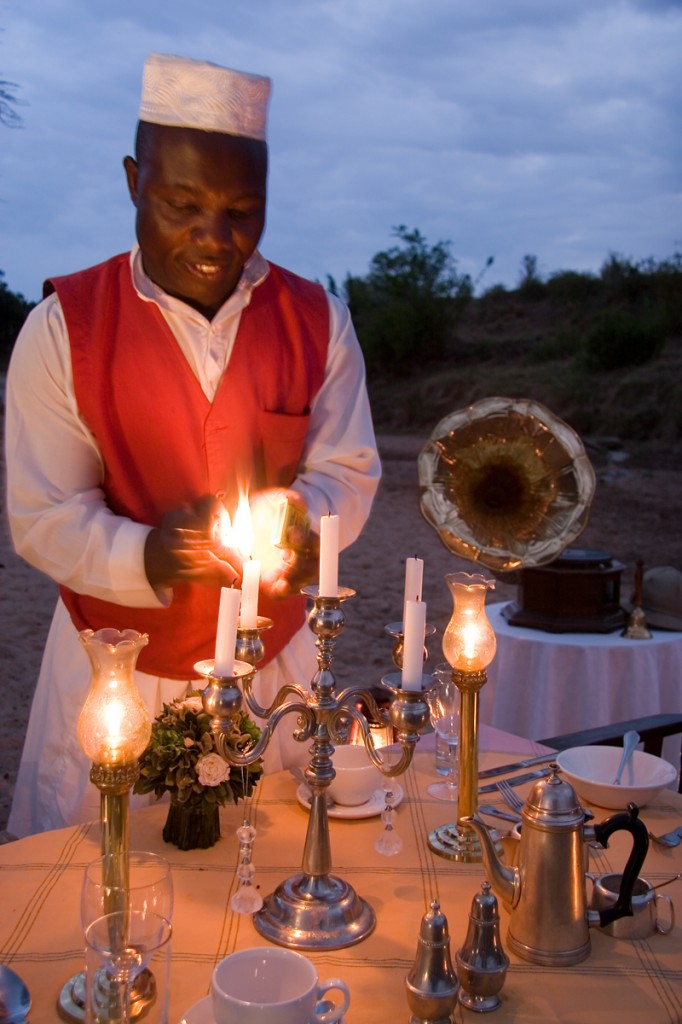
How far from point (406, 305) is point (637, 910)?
89.7ft

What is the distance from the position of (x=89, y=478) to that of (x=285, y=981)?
125cm

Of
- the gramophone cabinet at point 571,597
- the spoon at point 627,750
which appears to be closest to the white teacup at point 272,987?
the spoon at point 627,750

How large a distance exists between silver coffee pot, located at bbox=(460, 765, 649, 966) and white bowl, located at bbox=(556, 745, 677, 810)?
48cm

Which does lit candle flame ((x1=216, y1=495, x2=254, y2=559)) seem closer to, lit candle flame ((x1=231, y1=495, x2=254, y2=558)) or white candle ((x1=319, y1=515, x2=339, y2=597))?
Answer: lit candle flame ((x1=231, y1=495, x2=254, y2=558))

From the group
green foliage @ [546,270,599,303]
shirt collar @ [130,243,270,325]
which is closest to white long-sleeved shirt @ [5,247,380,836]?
shirt collar @ [130,243,270,325]

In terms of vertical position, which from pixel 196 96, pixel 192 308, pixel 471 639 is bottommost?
pixel 471 639

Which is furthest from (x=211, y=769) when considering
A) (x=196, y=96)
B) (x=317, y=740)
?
(x=196, y=96)

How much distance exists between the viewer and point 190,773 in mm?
1671

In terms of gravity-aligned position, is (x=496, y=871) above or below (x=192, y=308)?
below

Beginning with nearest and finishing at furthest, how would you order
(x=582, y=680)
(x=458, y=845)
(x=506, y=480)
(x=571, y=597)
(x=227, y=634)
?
(x=227, y=634) < (x=458, y=845) < (x=506, y=480) < (x=582, y=680) < (x=571, y=597)

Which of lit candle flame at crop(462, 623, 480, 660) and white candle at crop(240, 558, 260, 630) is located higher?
white candle at crop(240, 558, 260, 630)

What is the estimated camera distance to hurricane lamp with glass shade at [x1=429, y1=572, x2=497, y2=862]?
167 centimetres

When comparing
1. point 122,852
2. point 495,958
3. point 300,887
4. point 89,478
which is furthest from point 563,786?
point 89,478

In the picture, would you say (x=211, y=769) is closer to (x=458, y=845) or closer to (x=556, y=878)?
(x=458, y=845)
